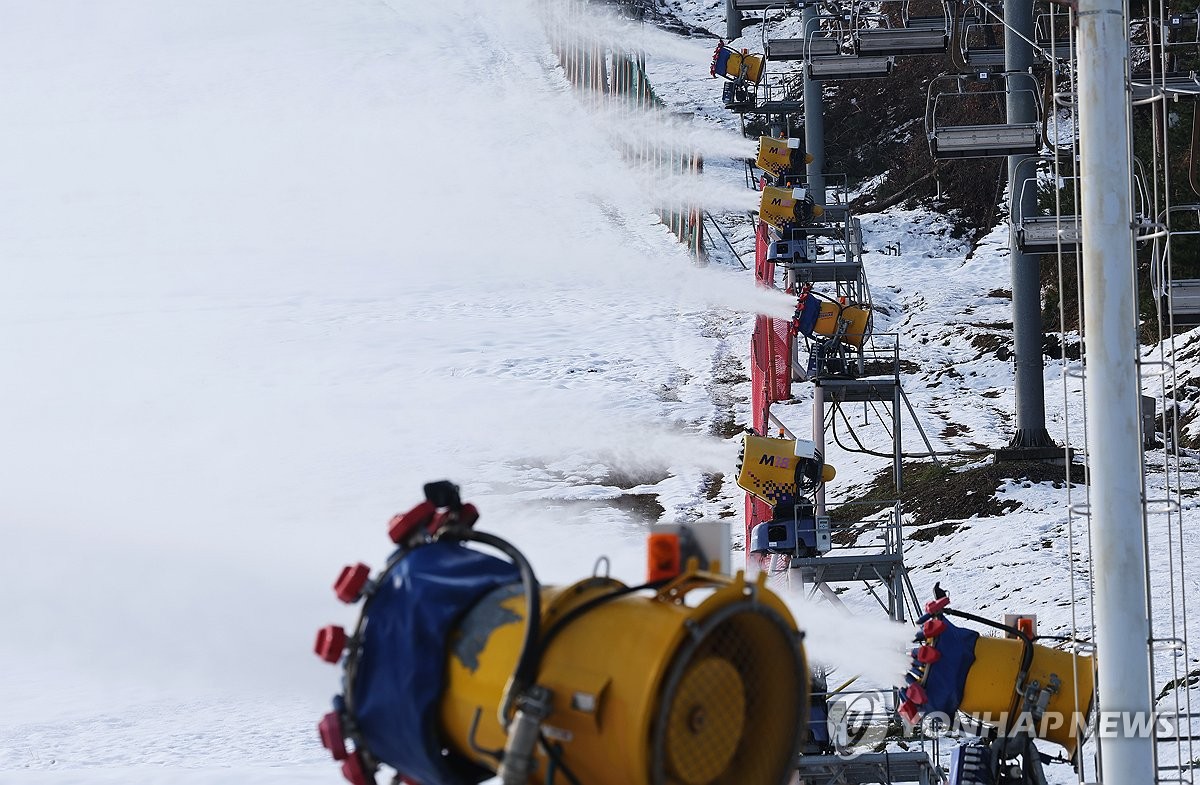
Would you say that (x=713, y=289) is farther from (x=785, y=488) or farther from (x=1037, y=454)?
(x=785, y=488)

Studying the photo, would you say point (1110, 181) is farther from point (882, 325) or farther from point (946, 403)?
point (882, 325)

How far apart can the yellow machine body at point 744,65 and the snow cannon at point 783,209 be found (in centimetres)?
850

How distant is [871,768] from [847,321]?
819 centimetres

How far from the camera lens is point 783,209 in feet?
64.1

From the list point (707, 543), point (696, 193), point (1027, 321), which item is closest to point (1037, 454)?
point (1027, 321)

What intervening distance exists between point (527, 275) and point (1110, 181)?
40.2 metres

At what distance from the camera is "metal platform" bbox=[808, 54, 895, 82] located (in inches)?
832

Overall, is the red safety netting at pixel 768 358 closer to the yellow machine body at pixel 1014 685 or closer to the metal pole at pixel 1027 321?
the metal pole at pixel 1027 321

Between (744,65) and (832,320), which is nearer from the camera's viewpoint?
(832,320)

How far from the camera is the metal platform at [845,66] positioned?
21141mm

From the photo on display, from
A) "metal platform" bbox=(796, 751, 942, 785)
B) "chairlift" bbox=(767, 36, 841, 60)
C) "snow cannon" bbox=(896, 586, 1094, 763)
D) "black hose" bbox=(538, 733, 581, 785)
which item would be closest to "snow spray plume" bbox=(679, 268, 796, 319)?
"chairlift" bbox=(767, 36, 841, 60)

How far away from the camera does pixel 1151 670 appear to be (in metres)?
6.02

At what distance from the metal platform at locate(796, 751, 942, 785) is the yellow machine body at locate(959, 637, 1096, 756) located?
258cm

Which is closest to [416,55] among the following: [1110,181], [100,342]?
[100,342]
